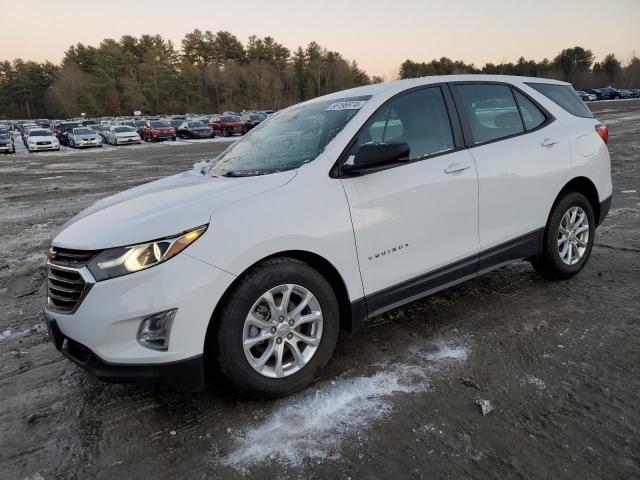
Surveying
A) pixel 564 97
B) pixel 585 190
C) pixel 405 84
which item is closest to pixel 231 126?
pixel 564 97

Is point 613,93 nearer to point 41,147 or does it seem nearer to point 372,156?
point 41,147

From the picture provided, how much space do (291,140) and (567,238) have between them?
263 cm

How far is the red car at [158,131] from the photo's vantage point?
1427 inches

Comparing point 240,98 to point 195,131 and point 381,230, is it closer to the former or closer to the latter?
point 195,131

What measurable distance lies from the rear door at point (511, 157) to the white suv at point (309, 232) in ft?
0.04

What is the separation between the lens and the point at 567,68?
10731 cm

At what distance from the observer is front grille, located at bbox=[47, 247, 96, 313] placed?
96.6 inches

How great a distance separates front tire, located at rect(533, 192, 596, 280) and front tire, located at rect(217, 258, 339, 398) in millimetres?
2258

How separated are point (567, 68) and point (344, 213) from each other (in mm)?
125051

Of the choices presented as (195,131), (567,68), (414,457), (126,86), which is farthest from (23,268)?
(567,68)

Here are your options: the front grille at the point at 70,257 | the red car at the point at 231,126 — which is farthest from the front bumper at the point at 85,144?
the front grille at the point at 70,257

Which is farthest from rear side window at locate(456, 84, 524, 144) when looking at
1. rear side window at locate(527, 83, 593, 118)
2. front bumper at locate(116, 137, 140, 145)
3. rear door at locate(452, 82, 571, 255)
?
front bumper at locate(116, 137, 140, 145)

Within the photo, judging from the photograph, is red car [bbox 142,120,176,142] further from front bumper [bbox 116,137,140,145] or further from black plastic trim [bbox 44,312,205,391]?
black plastic trim [bbox 44,312,205,391]

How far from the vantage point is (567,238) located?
13.7 feet
